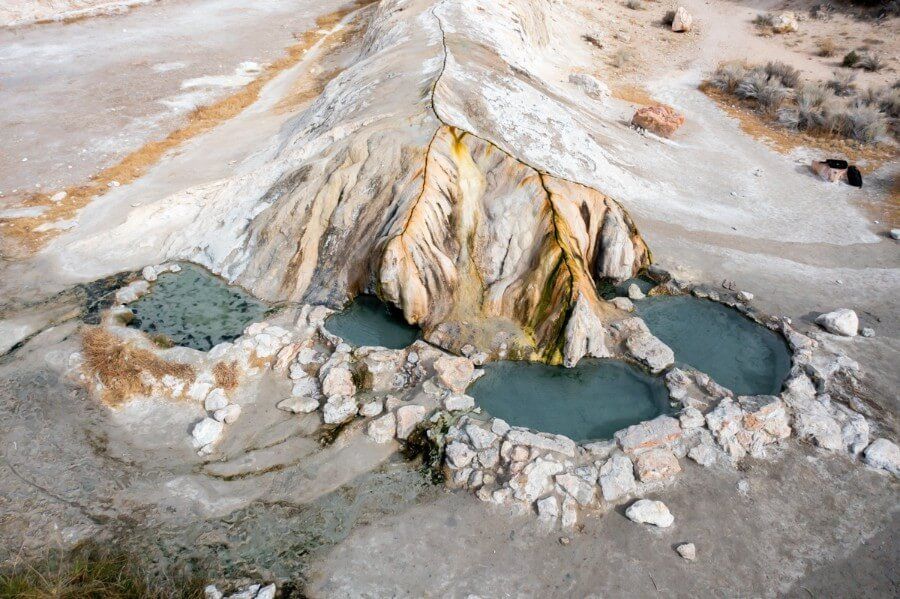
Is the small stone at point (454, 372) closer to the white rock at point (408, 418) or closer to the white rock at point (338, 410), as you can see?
the white rock at point (408, 418)

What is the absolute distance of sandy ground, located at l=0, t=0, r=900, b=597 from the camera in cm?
675

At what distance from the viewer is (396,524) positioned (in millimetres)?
7285

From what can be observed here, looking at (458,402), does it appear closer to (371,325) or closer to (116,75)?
(371,325)

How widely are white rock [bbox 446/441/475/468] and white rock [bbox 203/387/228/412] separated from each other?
4.08m

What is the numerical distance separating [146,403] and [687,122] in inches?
724

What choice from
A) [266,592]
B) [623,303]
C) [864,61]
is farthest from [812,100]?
[266,592]

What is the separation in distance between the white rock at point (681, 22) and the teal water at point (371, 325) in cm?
2427

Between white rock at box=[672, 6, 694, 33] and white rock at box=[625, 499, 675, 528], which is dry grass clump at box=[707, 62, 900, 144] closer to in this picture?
white rock at box=[672, 6, 694, 33]

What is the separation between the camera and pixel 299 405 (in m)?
8.87

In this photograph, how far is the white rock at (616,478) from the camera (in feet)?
24.5

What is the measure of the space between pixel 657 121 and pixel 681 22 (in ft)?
43.4

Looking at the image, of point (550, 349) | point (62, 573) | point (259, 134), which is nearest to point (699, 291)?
point (550, 349)

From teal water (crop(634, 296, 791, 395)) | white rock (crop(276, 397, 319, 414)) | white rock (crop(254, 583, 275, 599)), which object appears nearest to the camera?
white rock (crop(254, 583, 275, 599))

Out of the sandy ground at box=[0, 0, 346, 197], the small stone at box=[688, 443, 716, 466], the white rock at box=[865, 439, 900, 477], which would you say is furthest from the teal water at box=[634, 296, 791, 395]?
the sandy ground at box=[0, 0, 346, 197]
